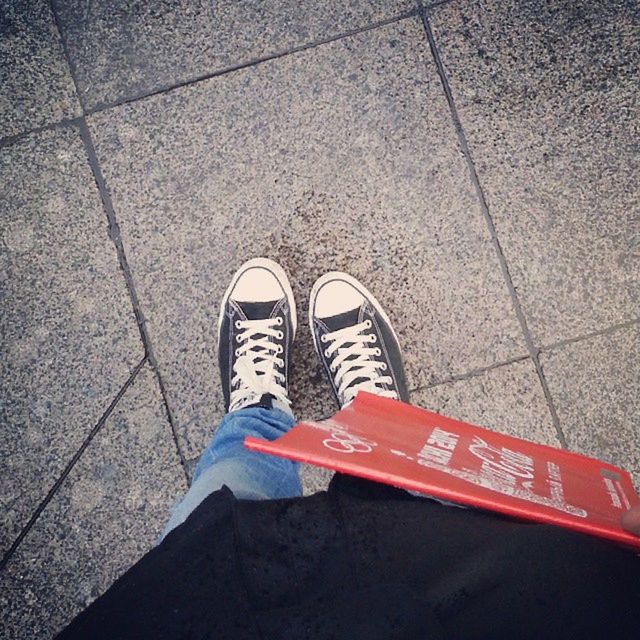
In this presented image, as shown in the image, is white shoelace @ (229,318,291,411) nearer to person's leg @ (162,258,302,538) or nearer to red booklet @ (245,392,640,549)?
person's leg @ (162,258,302,538)

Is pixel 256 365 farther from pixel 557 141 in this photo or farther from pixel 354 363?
pixel 557 141

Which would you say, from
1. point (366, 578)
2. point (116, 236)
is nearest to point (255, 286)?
point (116, 236)

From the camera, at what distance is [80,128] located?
1627 millimetres

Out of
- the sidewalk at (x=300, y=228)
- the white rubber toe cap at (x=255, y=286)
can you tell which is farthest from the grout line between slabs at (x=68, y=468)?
the white rubber toe cap at (x=255, y=286)

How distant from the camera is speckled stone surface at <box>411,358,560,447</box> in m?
1.52

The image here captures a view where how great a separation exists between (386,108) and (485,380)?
2.83 feet

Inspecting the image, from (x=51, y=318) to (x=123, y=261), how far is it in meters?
0.28

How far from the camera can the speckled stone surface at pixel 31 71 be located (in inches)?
64.3

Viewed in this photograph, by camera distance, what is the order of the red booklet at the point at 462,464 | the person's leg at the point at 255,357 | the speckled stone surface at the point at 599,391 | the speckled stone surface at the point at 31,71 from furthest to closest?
1. the speckled stone surface at the point at 31,71
2. the speckled stone surface at the point at 599,391
3. the person's leg at the point at 255,357
4. the red booklet at the point at 462,464

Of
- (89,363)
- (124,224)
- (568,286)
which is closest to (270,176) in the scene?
(124,224)

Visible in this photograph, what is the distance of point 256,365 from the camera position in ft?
5.11

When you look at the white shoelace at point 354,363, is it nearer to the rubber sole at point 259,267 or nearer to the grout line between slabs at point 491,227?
the rubber sole at point 259,267

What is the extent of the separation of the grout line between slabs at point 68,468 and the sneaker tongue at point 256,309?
0.33 m

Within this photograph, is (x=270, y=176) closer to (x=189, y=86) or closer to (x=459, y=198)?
(x=189, y=86)
